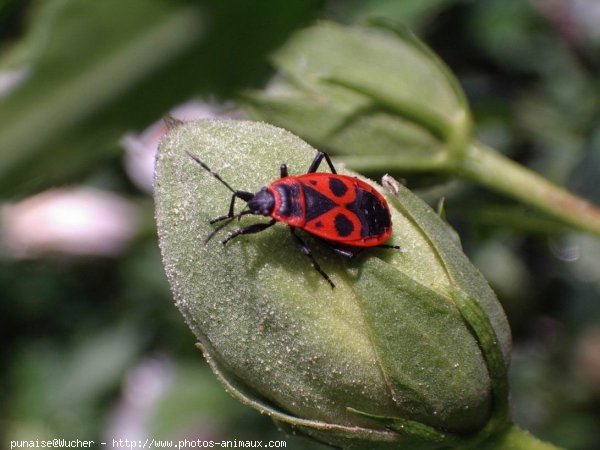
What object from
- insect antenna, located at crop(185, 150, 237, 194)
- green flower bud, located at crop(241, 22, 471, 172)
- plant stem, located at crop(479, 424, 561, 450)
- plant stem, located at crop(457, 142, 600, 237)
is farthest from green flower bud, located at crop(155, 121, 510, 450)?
plant stem, located at crop(457, 142, 600, 237)

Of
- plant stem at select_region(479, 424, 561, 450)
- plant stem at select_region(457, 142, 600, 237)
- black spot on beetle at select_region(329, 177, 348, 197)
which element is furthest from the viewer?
plant stem at select_region(457, 142, 600, 237)

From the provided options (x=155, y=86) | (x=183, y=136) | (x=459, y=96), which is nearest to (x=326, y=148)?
(x=459, y=96)

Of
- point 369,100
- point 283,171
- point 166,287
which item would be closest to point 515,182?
point 369,100

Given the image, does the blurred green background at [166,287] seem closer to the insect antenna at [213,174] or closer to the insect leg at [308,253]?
the insect antenna at [213,174]

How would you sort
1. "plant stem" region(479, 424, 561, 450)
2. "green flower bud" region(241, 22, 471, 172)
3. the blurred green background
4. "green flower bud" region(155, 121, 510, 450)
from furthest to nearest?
1. the blurred green background
2. "green flower bud" region(241, 22, 471, 172)
3. "plant stem" region(479, 424, 561, 450)
4. "green flower bud" region(155, 121, 510, 450)

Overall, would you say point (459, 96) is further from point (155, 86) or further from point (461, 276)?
point (155, 86)

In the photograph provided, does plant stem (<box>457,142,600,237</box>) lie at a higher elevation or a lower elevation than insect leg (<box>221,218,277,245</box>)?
lower

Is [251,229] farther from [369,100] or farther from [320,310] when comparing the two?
[369,100]

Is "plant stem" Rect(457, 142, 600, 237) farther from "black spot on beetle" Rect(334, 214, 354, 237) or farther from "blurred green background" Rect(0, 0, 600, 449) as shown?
"black spot on beetle" Rect(334, 214, 354, 237)
